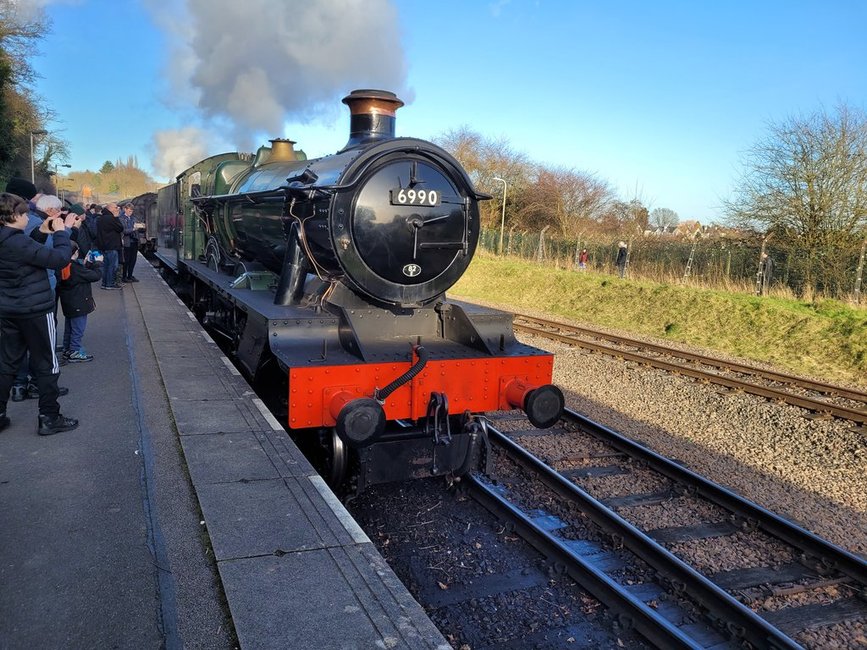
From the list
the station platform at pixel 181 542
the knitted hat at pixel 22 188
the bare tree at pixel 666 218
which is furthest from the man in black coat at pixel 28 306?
the bare tree at pixel 666 218

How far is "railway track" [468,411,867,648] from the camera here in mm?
3309

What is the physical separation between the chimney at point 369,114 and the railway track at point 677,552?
282 centimetres

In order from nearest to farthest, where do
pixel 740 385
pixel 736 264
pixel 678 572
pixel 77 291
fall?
1. pixel 678 572
2. pixel 77 291
3. pixel 740 385
4. pixel 736 264

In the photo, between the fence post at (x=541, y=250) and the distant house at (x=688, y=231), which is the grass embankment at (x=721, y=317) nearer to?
the fence post at (x=541, y=250)

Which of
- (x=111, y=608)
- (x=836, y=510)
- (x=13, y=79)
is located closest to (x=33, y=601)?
(x=111, y=608)

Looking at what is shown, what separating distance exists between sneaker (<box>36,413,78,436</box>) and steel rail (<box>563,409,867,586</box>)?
182 inches

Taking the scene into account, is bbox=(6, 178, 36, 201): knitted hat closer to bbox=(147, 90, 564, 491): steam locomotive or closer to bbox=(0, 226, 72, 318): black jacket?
bbox=(0, 226, 72, 318): black jacket

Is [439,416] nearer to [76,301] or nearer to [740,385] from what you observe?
[76,301]

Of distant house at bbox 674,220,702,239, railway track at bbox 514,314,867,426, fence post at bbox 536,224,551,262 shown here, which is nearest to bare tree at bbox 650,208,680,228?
distant house at bbox 674,220,702,239

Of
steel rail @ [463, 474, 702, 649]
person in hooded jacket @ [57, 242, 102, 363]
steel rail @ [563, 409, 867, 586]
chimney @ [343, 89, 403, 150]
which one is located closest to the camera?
steel rail @ [463, 474, 702, 649]

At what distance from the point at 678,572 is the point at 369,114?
3.89 metres

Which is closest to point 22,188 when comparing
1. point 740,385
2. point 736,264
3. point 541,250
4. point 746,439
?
point 746,439

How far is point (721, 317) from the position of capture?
504 inches

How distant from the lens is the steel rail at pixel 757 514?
3.85 meters
